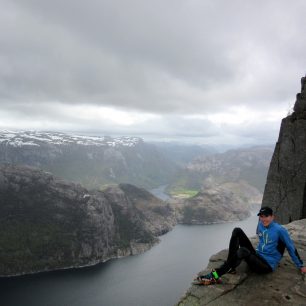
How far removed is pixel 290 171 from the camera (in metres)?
41.2

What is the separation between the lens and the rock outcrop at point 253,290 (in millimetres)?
16953

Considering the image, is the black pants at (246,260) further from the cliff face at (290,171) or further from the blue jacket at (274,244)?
the cliff face at (290,171)

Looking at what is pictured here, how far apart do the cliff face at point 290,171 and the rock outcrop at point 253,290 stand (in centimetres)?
2029

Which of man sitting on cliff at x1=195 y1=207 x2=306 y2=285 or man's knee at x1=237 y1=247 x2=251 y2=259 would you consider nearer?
man sitting on cliff at x1=195 y1=207 x2=306 y2=285

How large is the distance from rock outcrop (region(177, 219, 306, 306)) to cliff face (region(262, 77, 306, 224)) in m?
20.3

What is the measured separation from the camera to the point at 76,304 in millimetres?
196625

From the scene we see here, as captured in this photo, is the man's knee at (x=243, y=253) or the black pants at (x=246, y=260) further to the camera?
the man's knee at (x=243, y=253)

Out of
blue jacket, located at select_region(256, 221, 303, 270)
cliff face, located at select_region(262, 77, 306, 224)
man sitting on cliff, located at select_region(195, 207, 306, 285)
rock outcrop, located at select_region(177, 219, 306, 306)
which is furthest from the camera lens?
cliff face, located at select_region(262, 77, 306, 224)

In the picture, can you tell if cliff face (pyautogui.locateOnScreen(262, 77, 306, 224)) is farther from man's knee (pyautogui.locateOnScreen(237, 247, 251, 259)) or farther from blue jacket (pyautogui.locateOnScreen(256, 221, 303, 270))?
man's knee (pyautogui.locateOnScreen(237, 247, 251, 259))

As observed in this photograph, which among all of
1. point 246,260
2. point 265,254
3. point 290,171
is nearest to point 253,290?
point 246,260

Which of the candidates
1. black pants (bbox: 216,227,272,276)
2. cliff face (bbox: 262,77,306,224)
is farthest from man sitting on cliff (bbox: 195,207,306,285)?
cliff face (bbox: 262,77,306,224)

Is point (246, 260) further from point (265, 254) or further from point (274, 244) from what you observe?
point (274, 244)

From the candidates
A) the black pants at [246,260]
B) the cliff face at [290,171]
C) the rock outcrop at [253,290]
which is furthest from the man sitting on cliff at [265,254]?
the cliff face at [290,171]

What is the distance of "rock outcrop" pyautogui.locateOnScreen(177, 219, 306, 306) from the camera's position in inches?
667
